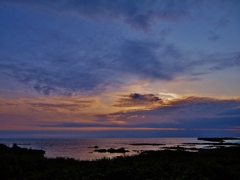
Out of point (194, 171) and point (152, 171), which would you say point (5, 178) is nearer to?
point (152, 171)

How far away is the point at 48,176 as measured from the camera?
15.0 meters

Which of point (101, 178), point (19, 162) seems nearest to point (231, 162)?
point (101, 178)

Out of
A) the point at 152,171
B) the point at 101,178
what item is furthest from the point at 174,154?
Answer: the point at 101,178

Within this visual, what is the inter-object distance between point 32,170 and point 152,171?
9.10 meters

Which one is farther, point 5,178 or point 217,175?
point 5,178

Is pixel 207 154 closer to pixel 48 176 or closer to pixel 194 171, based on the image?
pixel 194 171

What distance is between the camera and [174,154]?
28.2 metres

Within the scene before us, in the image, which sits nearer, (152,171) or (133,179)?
(133,179)

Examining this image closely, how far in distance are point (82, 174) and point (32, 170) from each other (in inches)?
190

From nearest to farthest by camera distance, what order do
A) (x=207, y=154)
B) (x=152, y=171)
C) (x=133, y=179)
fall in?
(x=133, y=179) → (x=152, y=171) → (x=207, y=154)

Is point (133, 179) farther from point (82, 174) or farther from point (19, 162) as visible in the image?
point (19, 162)

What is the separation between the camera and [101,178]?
49.5 ft

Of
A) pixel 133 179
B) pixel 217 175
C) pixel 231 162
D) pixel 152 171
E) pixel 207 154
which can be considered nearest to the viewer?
pixel 217 175

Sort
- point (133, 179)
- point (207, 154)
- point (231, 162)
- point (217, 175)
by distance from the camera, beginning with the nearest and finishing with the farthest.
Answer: point (217, 175)
point (133, 179)
point (231, 162)
point (207, 154)
